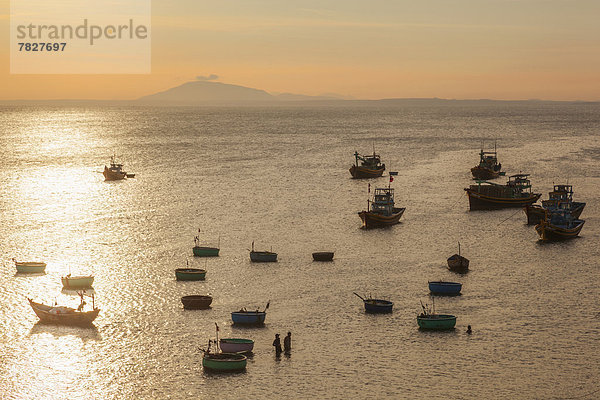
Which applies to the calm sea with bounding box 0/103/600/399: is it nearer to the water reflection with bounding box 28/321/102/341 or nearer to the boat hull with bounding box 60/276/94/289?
the water reflection with bounding box 28/321/102/341

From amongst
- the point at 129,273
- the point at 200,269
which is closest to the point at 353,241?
the point at 200,269

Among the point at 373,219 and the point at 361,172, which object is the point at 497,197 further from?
the point at 361,172

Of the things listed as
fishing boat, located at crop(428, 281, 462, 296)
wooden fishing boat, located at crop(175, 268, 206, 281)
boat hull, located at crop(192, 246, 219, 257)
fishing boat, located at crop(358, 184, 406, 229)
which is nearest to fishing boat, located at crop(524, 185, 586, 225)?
fishing boat, located at crop(358, 184, 406, 229)

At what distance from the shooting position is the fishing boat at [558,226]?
95.9 metres

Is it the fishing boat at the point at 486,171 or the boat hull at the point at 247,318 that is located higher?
the fishing boat at the point at 486,171

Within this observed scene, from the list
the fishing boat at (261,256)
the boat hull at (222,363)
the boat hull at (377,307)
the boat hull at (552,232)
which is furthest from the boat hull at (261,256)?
the boat hull at (552,232)

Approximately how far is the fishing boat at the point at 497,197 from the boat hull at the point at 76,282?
65490 mm

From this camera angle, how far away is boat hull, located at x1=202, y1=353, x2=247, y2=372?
53.1 m

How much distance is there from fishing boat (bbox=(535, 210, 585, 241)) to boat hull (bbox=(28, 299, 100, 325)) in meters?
58.2

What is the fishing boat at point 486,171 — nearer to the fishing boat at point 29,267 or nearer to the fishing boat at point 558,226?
the fishing boat at point 558,226

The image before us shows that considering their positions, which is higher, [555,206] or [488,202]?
[555,206]

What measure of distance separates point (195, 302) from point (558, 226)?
53.2 m

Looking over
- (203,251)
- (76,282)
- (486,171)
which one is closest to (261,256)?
(203,251)

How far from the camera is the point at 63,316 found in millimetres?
62844
